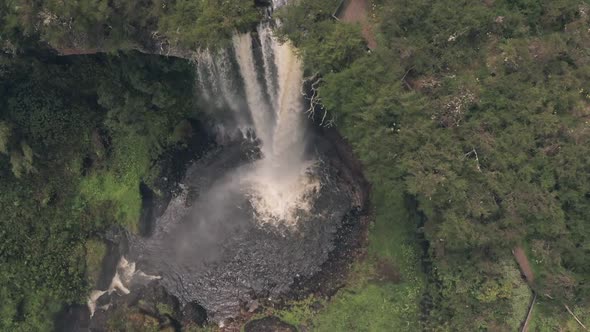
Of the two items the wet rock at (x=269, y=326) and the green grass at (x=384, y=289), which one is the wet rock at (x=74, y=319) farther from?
the green grass at (x=384, y=289)

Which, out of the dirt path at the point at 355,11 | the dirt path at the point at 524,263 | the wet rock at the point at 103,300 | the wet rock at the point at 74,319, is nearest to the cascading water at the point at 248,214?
the wet rock at the point at 103,300

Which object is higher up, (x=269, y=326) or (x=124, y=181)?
(x=124, y=181)

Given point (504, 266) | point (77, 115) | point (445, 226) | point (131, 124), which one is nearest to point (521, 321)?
point (504, 266)

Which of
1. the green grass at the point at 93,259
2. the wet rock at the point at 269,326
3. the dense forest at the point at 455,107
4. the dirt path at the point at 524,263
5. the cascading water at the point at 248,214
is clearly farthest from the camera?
the green grass at the point at 93,259

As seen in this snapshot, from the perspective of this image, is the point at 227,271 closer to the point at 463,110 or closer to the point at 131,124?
the point at 131,124

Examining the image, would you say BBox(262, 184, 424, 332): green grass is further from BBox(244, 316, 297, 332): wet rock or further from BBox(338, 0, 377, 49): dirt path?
BBox(338, 0, 377, 49): dirt path

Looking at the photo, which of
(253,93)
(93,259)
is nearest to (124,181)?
(93,259)

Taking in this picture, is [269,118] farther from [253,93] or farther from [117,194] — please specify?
[117,194]
